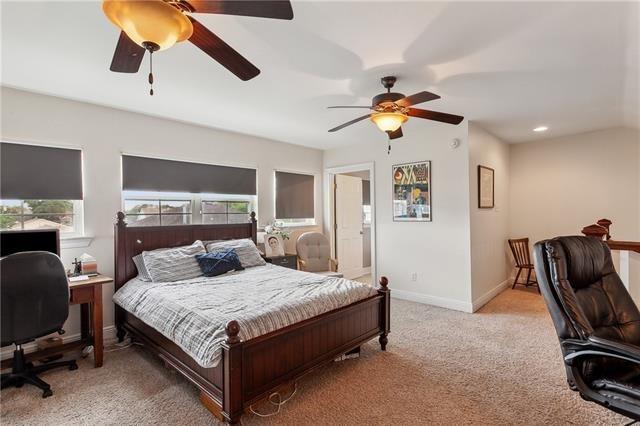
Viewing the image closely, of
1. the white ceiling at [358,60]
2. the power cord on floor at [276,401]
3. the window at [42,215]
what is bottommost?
the power cord on floor at [276,401]

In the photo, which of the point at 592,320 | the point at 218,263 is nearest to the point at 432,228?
the point at 592,320

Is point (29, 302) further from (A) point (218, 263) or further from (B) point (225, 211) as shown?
(B) point (225, 211)

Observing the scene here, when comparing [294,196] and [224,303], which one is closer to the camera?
[224,303]

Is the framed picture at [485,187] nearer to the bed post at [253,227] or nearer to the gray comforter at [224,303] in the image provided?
the gray comforter at [224,303]

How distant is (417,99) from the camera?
8.02 feet

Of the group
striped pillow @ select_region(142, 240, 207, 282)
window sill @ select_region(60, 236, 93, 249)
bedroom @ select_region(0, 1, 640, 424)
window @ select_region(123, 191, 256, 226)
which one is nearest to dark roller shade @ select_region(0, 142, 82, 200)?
bedroom @ select_region(0, 1, 640, 424)

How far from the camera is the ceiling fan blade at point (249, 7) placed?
122 centimetres

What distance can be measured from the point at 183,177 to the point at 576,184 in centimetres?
585

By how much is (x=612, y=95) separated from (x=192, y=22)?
13.1 feet

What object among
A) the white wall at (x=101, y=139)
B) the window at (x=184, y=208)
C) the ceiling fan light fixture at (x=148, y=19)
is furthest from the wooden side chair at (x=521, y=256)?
the ceiling fan light fixture at (x=148, y=19)

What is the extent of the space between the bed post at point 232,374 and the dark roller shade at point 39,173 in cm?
255

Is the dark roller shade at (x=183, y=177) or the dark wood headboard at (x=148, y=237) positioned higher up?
the dark roller shade at (x=183, y=177)

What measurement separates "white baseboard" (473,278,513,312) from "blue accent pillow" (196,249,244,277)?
10.3 feet

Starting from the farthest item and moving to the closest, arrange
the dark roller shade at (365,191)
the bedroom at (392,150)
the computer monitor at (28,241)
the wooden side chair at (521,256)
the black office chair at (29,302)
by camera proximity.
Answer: the dark roller shade at (365,191) → the wooden side chair at (521,256) → the computer monitor at (28,241) → the black office chair at (29,302) → the bedroom at (392,150)
